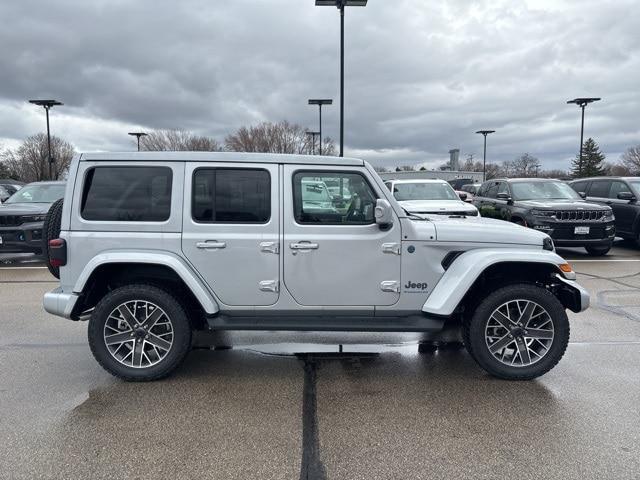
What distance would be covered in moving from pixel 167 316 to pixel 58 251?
1.06m

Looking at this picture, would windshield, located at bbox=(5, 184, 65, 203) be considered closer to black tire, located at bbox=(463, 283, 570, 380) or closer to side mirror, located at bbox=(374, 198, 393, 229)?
side mirror, located at bbox=(374, 198, 393, 229)

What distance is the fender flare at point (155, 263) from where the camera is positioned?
3971mm

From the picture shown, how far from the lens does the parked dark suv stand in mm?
10227

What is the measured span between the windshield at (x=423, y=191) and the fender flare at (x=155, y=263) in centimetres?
842

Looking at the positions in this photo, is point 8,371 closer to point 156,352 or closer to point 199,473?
point 156,352

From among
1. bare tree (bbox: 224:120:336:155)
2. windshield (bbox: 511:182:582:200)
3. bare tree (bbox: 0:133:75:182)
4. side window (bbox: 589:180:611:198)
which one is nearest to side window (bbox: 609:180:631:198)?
side window (bbox: 589:180:611:198)

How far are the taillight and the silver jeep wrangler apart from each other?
0.01 meters

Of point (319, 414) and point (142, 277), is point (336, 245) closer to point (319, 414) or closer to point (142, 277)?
point (319, 414)

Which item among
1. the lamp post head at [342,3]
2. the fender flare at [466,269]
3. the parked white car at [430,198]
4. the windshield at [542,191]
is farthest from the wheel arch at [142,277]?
the lamp post head at [342,3]

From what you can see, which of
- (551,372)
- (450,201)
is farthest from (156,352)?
(450,201)

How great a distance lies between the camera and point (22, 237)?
948cm

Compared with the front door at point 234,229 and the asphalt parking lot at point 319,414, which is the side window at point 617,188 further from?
the front door at point 234,229

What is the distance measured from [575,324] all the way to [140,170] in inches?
206

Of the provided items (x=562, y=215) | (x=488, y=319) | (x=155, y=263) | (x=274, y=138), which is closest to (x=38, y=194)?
(x=155, y=263)
